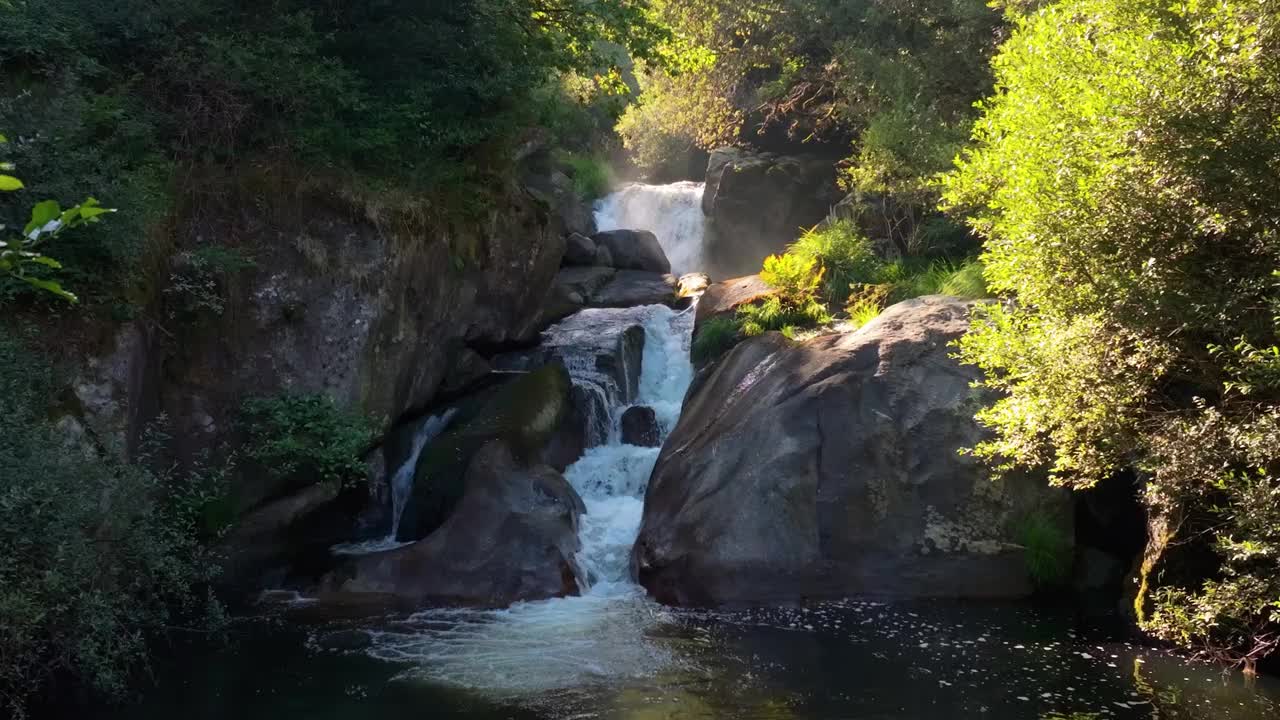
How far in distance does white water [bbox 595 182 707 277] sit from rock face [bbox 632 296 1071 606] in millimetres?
14654

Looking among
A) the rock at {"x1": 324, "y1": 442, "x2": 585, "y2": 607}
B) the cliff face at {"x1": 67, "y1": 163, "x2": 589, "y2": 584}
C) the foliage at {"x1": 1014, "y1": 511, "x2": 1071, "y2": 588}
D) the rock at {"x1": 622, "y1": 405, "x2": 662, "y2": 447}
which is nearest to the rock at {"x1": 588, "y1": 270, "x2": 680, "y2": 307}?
the rock at {"x1": 622, "y1": 405, "x2": 662, "y2": 447}

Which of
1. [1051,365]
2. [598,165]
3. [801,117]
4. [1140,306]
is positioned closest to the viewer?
[1140,306]

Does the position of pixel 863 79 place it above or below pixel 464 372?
above

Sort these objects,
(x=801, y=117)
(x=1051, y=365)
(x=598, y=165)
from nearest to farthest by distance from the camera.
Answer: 1. (x=1051, y=365)
2. (x=801, y=117)
3. (x=598, y=165)

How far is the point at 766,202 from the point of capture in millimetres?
25844

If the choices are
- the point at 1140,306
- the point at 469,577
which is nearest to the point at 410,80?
the point at 469,577

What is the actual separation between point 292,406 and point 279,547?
1787 mm

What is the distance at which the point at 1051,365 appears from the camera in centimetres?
922

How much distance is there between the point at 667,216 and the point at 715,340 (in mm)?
12960

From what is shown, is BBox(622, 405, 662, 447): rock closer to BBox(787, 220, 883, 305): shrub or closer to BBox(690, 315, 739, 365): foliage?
BBox(690, 315, 739, 365): foliage

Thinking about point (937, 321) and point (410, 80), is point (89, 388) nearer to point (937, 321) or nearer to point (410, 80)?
point (410, 80)

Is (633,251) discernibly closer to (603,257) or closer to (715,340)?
(603,257)

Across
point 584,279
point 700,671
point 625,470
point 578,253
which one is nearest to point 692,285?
point 584,279

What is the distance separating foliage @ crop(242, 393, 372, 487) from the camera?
38.9ft
